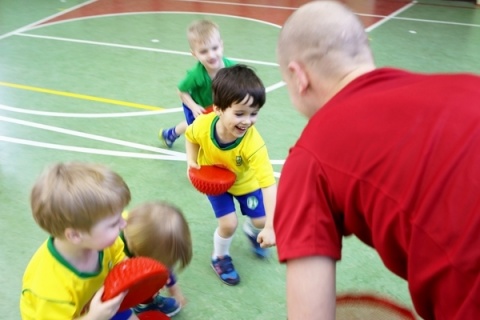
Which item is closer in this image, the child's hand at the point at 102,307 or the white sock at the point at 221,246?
the child's hand at the point at 102,307

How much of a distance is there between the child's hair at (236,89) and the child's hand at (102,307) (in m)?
1.19

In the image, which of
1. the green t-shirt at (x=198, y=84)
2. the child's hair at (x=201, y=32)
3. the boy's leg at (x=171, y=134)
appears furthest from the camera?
the boy's leg at (x=171, y=134)

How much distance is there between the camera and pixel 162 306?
9.25ft

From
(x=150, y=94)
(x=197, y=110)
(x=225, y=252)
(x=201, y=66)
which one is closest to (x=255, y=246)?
(x=225, y=252)

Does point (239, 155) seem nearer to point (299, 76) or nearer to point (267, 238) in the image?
point (267, 238)

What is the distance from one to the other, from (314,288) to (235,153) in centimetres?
164

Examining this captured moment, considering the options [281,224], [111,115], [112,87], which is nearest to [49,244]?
[281,224]

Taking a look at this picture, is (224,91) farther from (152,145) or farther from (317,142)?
(152,145)

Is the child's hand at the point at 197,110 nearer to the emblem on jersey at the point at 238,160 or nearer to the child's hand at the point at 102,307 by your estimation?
the emblem on jersey at the point at 238,160

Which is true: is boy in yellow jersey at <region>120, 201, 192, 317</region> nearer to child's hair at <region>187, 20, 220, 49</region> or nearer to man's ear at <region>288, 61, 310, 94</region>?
man's ear at <region>288, 61, 310, 94</region>

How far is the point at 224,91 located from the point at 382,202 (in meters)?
1.65

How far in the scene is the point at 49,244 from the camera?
2148mm

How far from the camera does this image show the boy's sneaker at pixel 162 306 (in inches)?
110

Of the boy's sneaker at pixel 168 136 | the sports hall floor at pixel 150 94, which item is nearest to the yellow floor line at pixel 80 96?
the sports hall floor at pixel 150 94
